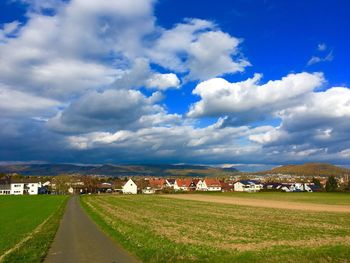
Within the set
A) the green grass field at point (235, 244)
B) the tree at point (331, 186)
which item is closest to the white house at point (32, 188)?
the tree at point (331, 186)

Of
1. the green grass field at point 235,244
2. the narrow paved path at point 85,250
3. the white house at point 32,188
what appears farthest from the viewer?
the white house at point 32,188

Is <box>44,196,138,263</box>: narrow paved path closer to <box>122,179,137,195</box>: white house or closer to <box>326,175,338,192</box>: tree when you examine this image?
<box>326,175,338,192</box>: tree

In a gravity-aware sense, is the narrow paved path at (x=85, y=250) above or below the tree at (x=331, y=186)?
above

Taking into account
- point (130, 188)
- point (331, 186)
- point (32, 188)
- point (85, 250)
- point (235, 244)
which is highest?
point (85, 250)

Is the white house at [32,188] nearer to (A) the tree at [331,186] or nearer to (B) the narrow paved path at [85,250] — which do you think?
(A) the tree at [331,186]

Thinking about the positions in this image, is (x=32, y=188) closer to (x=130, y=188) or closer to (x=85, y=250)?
(x=130, y=188)

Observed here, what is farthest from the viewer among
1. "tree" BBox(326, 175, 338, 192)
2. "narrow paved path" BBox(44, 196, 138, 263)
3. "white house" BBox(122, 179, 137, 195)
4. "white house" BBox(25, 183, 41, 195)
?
"white house" BBox(25, 183, 41, 195)

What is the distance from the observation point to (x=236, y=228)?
29984 mm

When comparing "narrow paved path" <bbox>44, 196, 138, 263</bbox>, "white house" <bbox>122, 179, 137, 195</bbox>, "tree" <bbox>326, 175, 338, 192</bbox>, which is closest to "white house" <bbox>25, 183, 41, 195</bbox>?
"white house" <bbox>122, 179, 137, 195</bbox>

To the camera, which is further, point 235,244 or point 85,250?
point 235,244

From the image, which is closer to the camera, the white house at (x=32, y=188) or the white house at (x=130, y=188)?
the white house at (x=130, y=188)

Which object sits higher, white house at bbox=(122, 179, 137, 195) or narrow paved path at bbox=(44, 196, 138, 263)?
narrow paved path at bbox=(44, 196, 138, 263)

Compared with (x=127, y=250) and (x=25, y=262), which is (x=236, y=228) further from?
(x=25, y=262)

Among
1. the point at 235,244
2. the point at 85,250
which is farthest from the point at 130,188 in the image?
the point at 85,250
